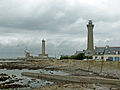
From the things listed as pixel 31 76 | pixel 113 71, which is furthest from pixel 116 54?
pixel 31 76

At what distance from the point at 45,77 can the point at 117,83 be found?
12240 millimetres

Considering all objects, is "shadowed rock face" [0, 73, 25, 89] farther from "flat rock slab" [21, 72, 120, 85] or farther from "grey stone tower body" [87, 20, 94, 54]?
"grey stone tower body" [87, 20, 94, 54]

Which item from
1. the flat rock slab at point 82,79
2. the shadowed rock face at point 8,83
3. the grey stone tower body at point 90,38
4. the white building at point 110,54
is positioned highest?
the grey stone tower body at point 90,38

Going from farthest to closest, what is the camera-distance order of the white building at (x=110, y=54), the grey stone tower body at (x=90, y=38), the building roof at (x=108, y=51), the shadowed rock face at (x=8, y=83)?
the grey stone tower body at (x=90, y=38)
the building roof at (x=108, y=51)
the white building at (x=110, y=54)
the shadowed rock face at (x=8, y=83)

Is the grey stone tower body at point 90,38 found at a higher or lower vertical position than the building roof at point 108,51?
higher

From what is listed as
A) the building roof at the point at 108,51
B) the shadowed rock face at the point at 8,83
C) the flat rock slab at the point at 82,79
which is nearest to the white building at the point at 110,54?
the building roof at the point at 108,51

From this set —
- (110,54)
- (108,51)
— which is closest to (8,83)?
(110,54)

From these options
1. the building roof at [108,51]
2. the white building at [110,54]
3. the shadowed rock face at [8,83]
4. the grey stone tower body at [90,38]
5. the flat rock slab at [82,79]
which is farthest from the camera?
the grey stone tower body at [90,38]

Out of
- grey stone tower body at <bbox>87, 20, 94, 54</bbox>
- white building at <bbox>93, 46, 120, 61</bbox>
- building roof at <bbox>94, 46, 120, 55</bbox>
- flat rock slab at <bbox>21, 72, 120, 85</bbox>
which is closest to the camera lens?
flat rock slab at <bbox>21, 72, 120, 85</bbox>

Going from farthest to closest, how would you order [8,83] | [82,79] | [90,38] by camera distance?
[90,38], [8,83], [82,79]

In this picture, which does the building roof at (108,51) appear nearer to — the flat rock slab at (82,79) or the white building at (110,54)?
the white building at (110,54)

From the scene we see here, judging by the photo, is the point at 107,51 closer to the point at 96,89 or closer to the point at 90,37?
the point at 90,37

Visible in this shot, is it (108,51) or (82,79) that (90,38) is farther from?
(82,79)

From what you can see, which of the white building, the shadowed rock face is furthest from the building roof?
the shadowed rock face
